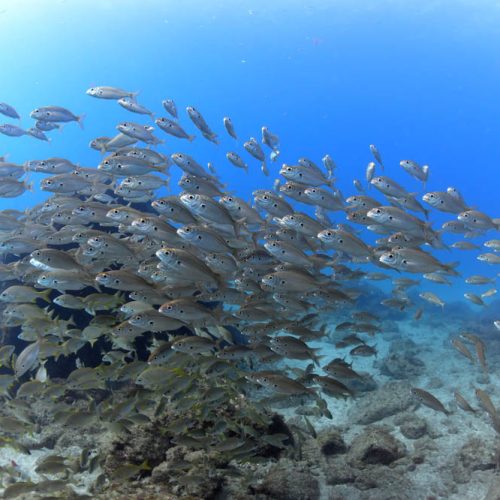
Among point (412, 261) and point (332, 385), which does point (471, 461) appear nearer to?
point (332, 385)

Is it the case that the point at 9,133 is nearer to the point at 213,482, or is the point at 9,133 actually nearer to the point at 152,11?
the point at 213,482

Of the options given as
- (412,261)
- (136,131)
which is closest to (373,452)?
(412,261)

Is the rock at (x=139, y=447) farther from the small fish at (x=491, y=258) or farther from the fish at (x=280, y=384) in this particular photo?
the small fish at (x=491, y=258)

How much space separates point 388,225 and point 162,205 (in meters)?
3.15

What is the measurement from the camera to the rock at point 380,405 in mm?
8438

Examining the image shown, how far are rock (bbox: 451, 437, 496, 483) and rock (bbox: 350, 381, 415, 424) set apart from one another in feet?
7.55

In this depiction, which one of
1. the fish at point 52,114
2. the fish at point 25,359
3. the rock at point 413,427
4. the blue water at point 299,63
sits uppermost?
the blue water at point 299,63

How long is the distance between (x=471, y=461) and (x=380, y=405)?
2745mm

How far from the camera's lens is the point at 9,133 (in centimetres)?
1036

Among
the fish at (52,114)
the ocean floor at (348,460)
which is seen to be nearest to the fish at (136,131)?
the fish at (52,114)

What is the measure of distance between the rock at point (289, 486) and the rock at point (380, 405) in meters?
3.31

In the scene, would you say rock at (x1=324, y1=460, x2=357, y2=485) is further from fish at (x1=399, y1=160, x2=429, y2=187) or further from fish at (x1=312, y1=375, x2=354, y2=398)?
fish at (x1=399, y1=160, x2=429, y2=187)

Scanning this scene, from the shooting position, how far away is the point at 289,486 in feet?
17.0

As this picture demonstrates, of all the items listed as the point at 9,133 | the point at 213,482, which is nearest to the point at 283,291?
the point at 213,482
